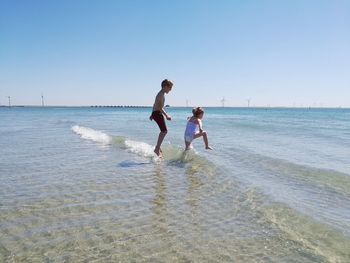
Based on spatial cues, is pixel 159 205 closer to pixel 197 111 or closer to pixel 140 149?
pixel 197 111

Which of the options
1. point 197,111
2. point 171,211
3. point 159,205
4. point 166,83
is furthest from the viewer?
point 197,111

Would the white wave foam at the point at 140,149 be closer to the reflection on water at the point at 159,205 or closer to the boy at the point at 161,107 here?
the boy at the point at 161,107

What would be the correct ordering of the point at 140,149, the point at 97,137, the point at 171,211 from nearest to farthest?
the point at 171,211, the point at 140,149, the point at 97,137

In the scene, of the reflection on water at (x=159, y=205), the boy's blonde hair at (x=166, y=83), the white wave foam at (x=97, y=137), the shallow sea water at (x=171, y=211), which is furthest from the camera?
the white wave foam at (x=97, y=137)

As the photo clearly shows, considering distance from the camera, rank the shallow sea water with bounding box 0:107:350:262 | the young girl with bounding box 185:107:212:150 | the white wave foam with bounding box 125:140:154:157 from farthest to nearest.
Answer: the white wave foam with bounding box 125:140:154:157 < the young girl with bounding box 185:107:212:150 < the shallow sea water with bounding box 0:107:350:262

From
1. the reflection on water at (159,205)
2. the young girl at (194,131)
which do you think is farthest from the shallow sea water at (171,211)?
the young girl at (194,131)

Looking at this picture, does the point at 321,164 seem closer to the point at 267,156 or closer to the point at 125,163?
the point at 267,156

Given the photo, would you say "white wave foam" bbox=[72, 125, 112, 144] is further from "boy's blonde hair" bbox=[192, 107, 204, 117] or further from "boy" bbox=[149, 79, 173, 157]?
"boy's blonde hair" bbox=[192, 107, 204, 117]

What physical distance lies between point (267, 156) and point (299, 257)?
329 inches

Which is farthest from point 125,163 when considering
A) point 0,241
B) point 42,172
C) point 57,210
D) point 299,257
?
point 299,257

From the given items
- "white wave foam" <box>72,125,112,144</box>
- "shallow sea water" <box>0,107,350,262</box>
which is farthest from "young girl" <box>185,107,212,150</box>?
"white wave foam" <box>72,125,112,144</box>

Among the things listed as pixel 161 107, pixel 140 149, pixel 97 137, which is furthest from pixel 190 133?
pixel 97 137

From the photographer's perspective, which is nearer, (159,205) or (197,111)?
(159,205)

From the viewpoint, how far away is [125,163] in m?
9.88
